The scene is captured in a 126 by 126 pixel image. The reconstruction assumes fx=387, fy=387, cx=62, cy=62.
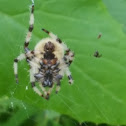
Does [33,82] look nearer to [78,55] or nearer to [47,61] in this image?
[47,61]

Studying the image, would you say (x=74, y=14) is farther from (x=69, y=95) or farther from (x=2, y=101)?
(x=2, y=101)

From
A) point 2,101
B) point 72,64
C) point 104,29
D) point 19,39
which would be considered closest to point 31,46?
point 19,39

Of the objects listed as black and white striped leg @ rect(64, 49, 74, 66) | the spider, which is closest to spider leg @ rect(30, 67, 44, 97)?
the spider

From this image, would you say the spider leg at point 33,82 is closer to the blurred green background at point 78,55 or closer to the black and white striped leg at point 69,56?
the blurred green background at point 78,55

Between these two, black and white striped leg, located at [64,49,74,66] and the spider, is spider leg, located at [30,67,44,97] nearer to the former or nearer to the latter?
the spider

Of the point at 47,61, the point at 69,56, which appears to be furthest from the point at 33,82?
the point at 69,56

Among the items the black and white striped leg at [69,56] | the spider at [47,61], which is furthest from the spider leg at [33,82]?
the black and white striped leg at [69,56]

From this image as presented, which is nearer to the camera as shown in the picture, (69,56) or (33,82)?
(69,56)
